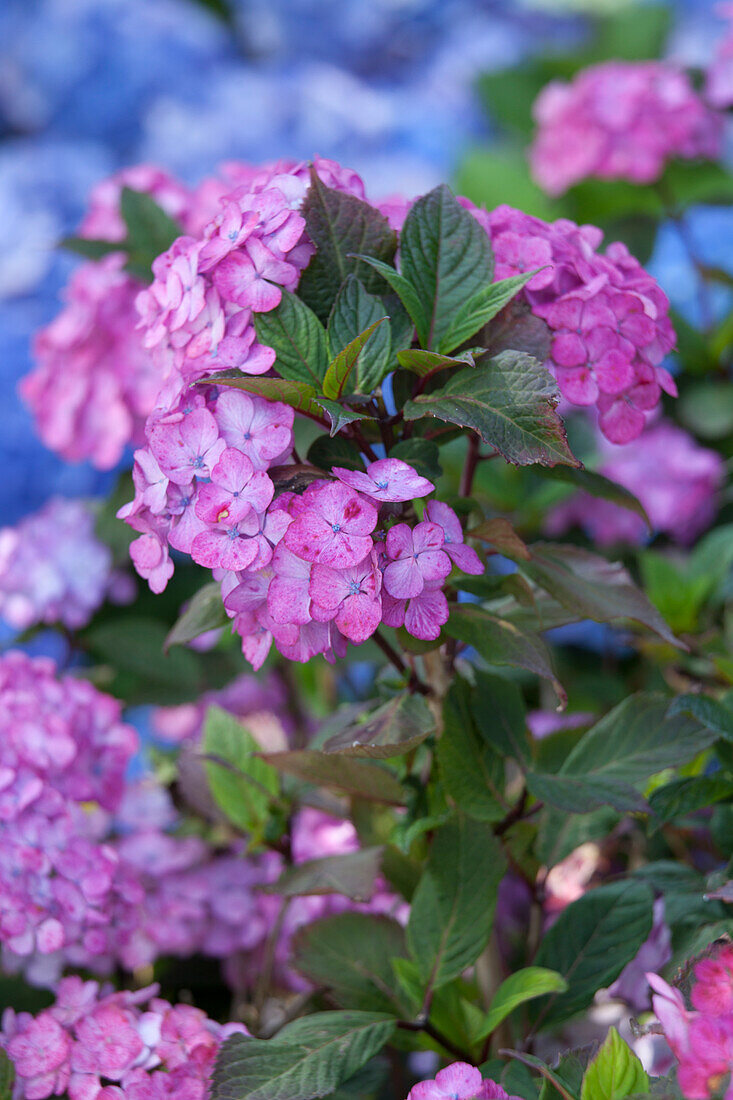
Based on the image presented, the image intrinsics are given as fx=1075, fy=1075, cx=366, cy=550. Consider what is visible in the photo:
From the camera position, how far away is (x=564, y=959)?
653 mm

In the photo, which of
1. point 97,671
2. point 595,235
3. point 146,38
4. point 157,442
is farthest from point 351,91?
point 157,442

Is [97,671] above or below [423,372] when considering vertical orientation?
below

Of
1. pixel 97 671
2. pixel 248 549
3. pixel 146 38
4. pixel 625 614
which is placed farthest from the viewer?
pixel 146 38

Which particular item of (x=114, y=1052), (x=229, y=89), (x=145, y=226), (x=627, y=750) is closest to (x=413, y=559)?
(x=627, y=750)

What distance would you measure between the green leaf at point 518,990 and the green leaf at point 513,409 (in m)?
0.27

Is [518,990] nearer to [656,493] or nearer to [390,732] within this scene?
[390,732]

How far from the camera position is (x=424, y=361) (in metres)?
0.52

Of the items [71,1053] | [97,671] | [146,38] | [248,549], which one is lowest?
[97,671]

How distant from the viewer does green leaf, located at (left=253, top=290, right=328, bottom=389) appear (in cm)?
53

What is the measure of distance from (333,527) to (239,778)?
1.20 feet

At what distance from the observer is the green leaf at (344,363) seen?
49 centimetres

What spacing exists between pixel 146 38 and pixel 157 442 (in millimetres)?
1880

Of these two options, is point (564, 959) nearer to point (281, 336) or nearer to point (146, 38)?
point (281, 336)

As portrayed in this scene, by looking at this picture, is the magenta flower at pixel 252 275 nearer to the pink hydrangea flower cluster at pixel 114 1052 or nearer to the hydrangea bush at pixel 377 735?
the hydrangea bush at pixel 377 735
